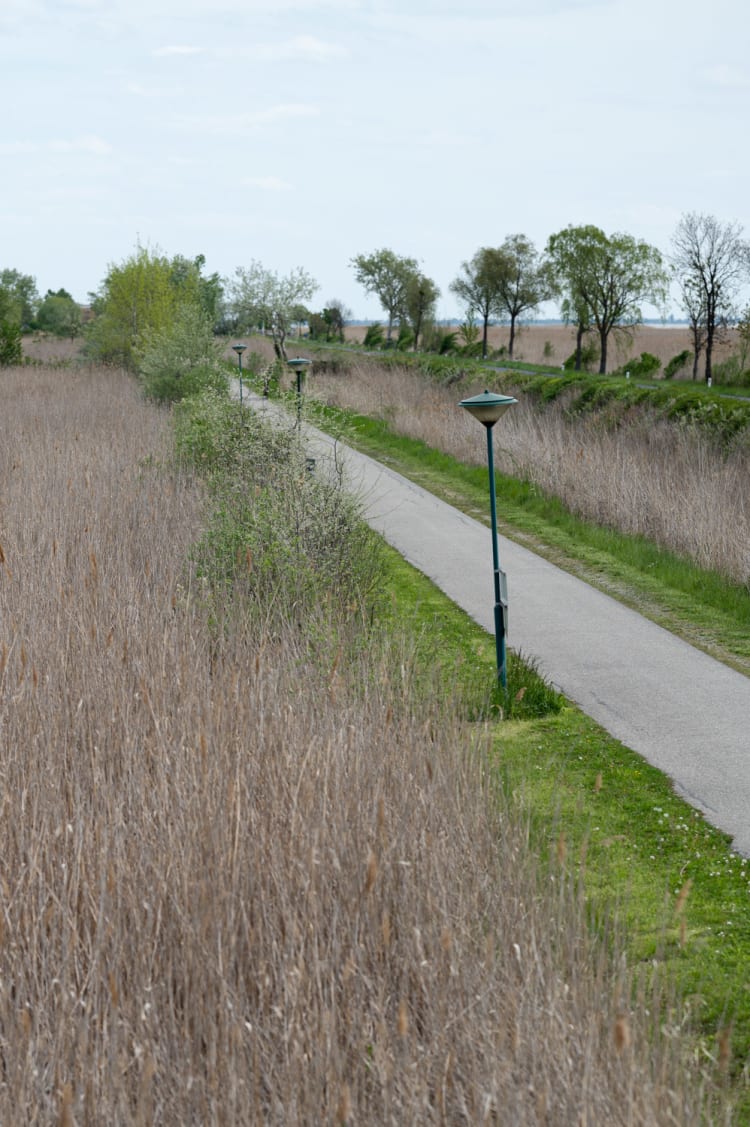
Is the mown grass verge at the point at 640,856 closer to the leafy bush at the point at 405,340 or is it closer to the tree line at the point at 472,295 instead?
the tree line at the point at 472,295

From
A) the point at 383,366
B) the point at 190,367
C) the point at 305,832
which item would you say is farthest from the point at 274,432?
the point at 383,366

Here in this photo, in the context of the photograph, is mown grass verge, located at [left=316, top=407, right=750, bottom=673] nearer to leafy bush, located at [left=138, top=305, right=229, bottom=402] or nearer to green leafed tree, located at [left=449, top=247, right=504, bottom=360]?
leafy bush, located at [left=138, top=305, right=229, bottom=402]

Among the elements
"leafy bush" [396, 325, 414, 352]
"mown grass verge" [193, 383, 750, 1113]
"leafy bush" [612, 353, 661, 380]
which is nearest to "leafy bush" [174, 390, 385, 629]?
"mown grass verge" [193, 383, 750, 1113]

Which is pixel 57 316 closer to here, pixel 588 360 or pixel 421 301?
pixel 421 301

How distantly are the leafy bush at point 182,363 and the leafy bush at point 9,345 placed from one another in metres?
10.3

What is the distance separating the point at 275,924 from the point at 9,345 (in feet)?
110

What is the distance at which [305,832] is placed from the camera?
3.76 metres

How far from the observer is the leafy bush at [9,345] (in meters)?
34.1

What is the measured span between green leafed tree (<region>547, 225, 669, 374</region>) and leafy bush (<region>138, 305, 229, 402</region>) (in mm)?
18329

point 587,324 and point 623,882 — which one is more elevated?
point 587,324

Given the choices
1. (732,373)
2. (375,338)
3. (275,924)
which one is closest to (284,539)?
(275,924)

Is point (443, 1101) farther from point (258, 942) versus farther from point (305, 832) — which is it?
point (305, 832)

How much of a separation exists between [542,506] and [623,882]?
9556 millimetres

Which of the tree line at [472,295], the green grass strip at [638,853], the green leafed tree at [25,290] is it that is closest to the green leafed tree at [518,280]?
the tree line at [472,295]
